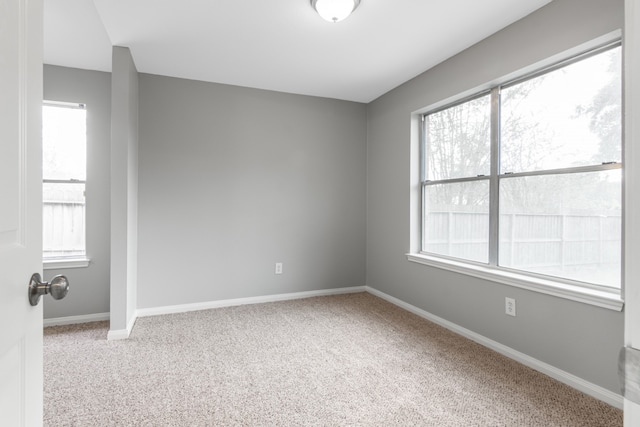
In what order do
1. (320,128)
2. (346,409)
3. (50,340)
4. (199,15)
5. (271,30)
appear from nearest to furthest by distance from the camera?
(346,409)
(199,15)
(271,30)
(50,340)
(320,128)

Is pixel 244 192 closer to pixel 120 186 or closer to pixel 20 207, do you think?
pixel 120 186

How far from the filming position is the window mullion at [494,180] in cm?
260

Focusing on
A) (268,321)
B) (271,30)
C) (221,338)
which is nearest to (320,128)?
(271,30)

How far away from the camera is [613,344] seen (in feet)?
5.98

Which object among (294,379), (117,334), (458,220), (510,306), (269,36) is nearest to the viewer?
(294,379)

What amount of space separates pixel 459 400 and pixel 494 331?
847 mm

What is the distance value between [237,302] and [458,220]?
240 centimetres

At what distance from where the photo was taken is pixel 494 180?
2.61m

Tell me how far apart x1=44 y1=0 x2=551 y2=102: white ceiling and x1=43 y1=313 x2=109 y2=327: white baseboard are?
7.71 ft

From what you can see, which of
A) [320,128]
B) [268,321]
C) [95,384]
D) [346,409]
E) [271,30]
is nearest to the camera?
[346,409]

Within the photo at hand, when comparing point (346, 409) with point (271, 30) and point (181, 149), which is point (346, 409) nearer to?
point (271, 30)

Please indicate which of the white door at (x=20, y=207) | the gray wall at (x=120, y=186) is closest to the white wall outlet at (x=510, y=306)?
the white door at (x=20, y=207)

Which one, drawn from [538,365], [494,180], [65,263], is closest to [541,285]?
[538,365]

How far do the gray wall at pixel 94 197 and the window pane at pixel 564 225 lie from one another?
355 centimetres
